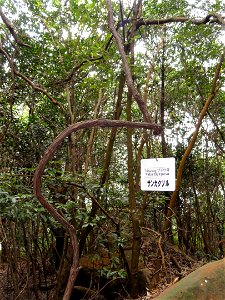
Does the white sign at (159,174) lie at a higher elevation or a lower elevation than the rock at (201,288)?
higher

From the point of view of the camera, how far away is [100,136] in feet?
25.0

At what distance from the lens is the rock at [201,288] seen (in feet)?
6.41

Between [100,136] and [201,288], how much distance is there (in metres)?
5.81

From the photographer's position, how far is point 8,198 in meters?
2.91

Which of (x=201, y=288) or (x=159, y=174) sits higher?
(x=159, y=174)

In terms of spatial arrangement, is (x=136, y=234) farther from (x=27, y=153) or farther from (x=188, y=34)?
(x=188, y=34)

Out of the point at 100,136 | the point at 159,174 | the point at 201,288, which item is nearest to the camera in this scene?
the point at 201,288

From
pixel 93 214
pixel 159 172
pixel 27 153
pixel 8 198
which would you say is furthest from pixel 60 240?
pixel 159 172

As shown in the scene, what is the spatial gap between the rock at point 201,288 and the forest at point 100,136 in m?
0.69

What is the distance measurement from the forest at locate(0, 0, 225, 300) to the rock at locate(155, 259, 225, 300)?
0.69 m

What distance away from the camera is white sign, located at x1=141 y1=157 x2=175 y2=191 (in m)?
2.40

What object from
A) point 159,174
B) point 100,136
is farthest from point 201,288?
point 100,136

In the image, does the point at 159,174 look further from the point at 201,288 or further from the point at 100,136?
the point at 100,136

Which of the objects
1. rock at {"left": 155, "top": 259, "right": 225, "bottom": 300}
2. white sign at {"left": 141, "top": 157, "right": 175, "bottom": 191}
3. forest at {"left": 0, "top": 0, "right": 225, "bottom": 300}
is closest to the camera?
rock at {"left": 155, "top": 259, "right": 225, "bottom": 300}
